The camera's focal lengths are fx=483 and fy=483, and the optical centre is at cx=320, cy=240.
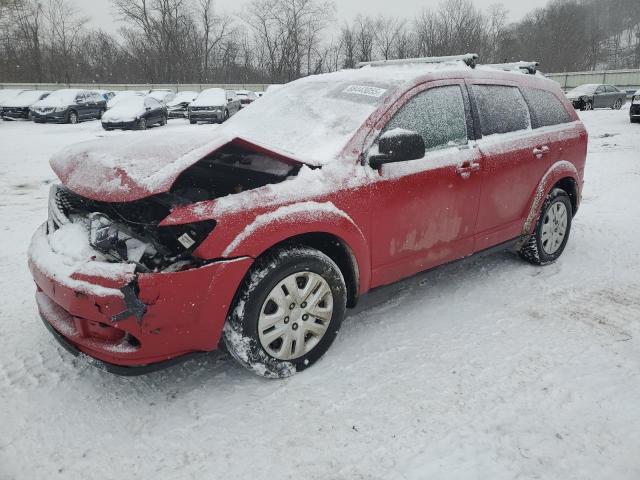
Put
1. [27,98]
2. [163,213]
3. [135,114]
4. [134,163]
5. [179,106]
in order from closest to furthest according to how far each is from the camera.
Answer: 1. [134,163]
2. [163,213]
3. [135,114]
4. [27,98]
5. [179,106]

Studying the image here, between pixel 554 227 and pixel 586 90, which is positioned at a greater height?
pixel 586 90

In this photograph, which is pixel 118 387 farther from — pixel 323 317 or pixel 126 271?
pixel 323 317

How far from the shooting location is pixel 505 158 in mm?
3738

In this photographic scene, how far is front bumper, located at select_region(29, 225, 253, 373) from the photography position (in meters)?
2.24

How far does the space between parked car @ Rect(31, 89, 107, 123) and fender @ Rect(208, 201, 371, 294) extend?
21267mm

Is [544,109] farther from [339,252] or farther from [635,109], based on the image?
[635,109]

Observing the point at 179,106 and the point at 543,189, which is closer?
the point at 543,189

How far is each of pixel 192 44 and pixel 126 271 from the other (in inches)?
2177

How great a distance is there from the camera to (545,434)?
7.72ft

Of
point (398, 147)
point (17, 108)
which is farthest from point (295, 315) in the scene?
point (17, 108)

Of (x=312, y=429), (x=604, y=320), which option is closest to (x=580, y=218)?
(x=604, y=320)

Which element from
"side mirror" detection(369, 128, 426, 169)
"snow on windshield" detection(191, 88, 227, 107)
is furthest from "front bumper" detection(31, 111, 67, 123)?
"side mirror" detection(369, 128, 426, 169)

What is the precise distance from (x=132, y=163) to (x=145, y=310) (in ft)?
2.65

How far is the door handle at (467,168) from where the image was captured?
340 centimetres
